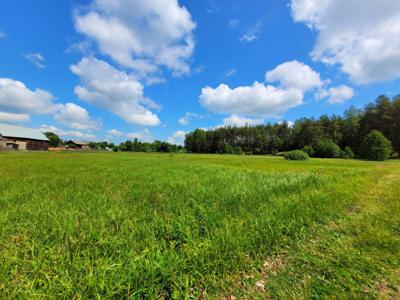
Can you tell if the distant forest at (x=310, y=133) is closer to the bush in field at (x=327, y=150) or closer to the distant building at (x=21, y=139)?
the bush in field at (x=327, y=150)

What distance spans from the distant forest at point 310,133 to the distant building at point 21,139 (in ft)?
248

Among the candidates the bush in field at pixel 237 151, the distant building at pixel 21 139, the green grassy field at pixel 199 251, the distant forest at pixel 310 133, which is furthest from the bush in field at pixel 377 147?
the distant building at pixel 21 139

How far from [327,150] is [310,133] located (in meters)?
18.5

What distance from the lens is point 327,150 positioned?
53094 millimetres

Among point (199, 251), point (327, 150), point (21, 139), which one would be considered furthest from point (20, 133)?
point (327, 150)

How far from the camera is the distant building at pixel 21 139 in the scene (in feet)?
178

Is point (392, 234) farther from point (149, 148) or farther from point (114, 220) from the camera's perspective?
point (149, 148)

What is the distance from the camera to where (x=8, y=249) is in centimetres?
309

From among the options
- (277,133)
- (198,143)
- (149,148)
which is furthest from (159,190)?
(149,148)

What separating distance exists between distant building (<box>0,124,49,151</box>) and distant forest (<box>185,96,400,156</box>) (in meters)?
75.7

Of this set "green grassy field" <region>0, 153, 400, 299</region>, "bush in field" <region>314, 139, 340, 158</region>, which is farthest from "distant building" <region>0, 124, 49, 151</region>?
"bush in field" <region>314, 139, 340, 158</region>

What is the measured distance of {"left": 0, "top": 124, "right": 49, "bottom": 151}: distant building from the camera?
54.4 metres

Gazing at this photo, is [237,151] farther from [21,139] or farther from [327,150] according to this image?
[21,139]

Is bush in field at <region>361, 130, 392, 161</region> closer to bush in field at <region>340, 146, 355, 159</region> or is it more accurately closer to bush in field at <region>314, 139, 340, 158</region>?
bush in field at <region>340, 146, 355, 159</region>
